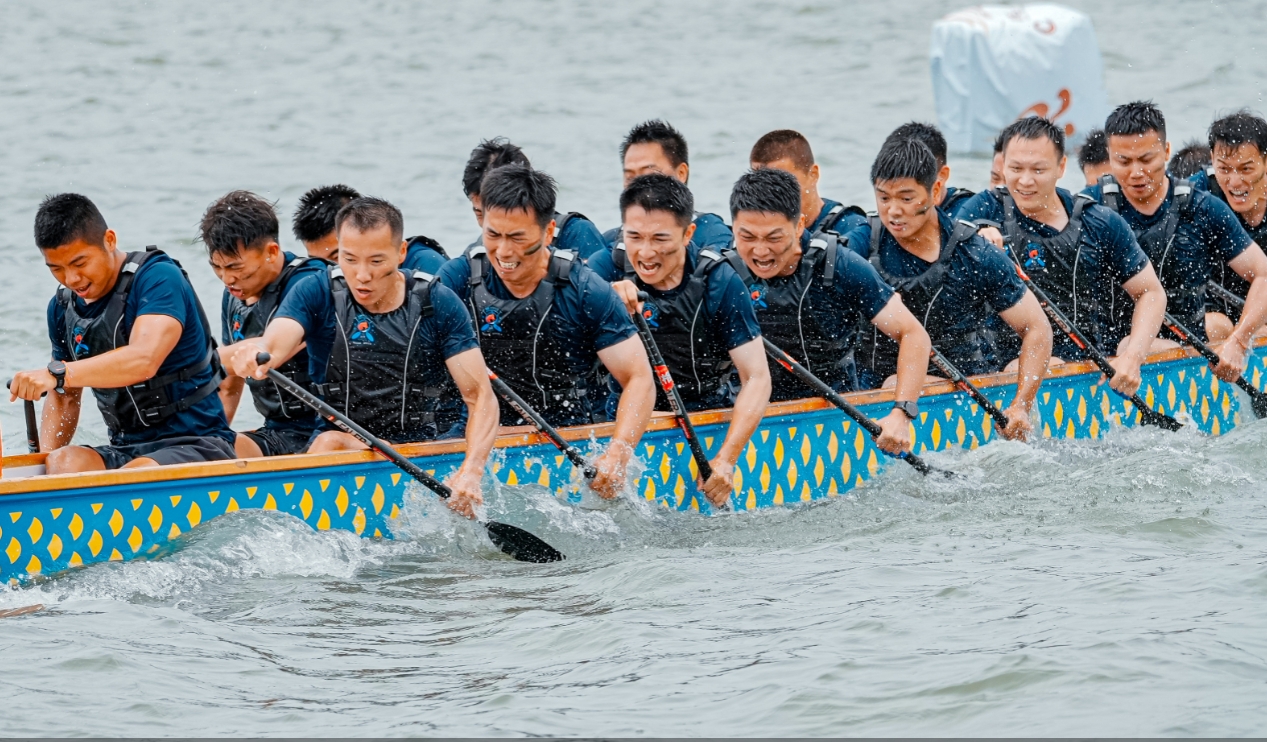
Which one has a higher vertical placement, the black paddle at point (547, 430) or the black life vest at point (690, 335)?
the black life vest at point (690, 335)

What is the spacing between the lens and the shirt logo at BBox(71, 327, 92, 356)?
5.64 metres

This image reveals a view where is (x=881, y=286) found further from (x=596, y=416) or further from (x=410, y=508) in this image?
(x=410, y=508)

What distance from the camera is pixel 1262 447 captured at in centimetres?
736

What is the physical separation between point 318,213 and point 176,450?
64.8 inches

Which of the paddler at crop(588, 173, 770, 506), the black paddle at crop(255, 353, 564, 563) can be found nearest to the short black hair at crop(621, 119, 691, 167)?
the paddler at crop(588, 173, 770, 506)

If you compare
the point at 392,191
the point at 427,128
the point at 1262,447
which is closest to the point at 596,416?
the point at 1262,447

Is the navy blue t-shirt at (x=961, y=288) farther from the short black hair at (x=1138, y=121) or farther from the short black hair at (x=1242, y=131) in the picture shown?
the short black hair at (x=1242, y=131)

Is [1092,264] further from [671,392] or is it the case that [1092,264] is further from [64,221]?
[64,221]

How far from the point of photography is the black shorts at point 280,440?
244 inches

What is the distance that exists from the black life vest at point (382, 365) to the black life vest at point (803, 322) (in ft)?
4.41

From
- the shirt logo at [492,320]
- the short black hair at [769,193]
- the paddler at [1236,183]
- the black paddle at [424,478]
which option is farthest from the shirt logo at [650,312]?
the paddler at [1236,183]

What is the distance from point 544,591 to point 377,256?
1.33 metres

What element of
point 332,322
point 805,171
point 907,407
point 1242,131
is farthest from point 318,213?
point 1242,131

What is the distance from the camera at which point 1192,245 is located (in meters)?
8.15
